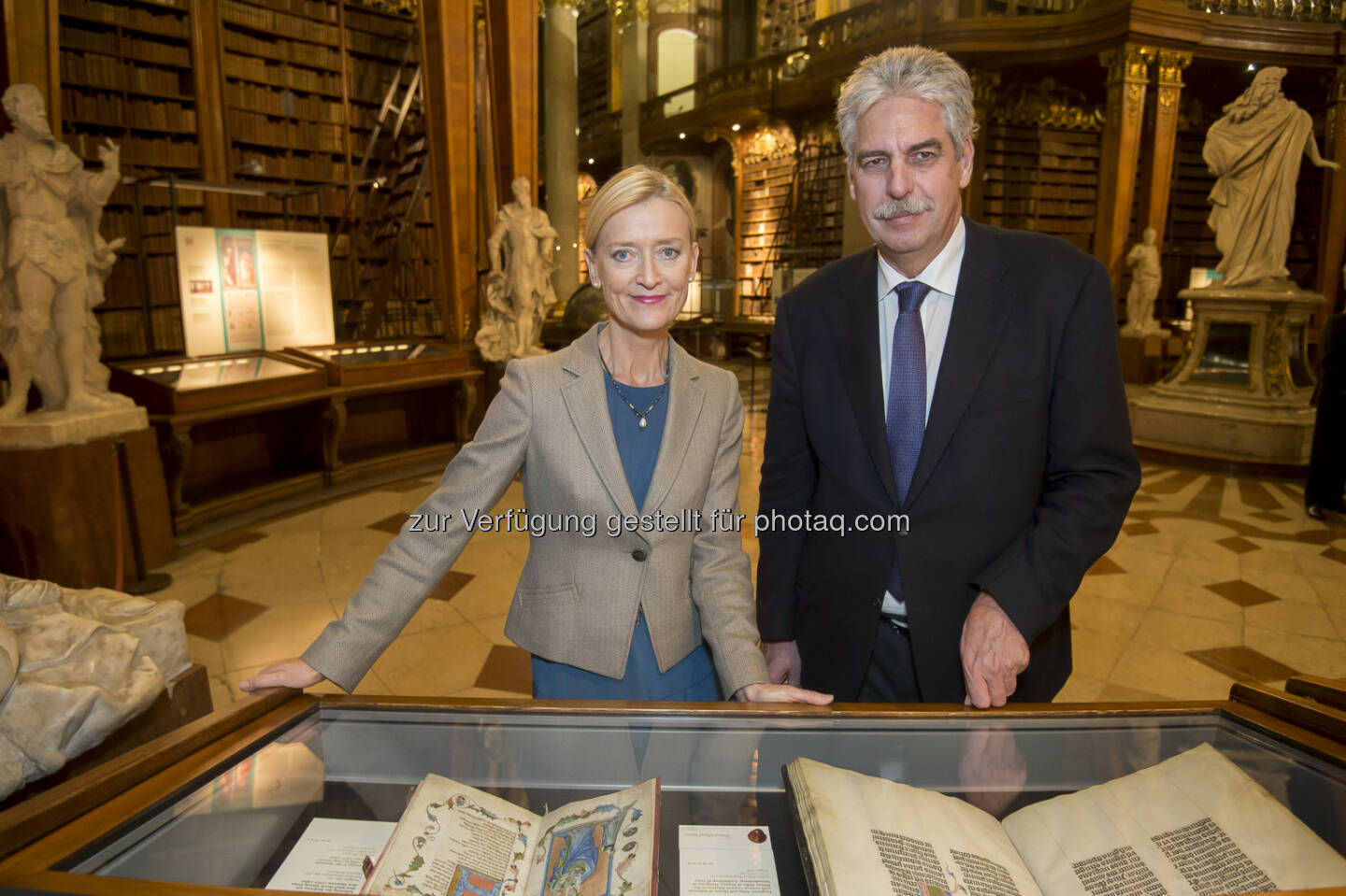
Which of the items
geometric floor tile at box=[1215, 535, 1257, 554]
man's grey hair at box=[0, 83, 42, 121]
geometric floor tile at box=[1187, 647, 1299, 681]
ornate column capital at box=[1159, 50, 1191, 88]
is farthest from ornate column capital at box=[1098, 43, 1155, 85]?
man's grey hair at box=[0, 83, 42, 121]

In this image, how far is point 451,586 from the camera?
382cm

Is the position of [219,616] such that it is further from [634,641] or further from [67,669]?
[634,641]

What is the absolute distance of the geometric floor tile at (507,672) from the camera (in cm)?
287

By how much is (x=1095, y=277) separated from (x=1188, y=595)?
321 centimetres

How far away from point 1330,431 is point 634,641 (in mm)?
5624

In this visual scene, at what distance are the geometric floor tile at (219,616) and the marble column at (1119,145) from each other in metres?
11.0

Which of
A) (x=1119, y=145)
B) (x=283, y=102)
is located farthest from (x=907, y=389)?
(x=1119, y=145)

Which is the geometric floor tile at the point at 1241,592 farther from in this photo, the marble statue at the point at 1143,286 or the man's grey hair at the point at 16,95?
the marble statue at the point at 1143,286

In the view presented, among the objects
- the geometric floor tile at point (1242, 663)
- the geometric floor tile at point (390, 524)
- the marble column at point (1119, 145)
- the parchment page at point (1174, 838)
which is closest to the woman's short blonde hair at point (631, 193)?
the parchment page at point (1174, 838)

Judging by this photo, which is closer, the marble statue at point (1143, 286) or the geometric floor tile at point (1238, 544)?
the geometric floor tile at point (1238, 544)

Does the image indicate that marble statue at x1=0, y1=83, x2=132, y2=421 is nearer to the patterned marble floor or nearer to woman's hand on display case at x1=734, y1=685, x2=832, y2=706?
the patterned marble floor

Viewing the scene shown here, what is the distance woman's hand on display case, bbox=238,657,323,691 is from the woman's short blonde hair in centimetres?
72

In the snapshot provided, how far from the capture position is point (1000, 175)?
1234 centimetres

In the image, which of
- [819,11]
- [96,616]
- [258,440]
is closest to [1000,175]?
[819,11]
